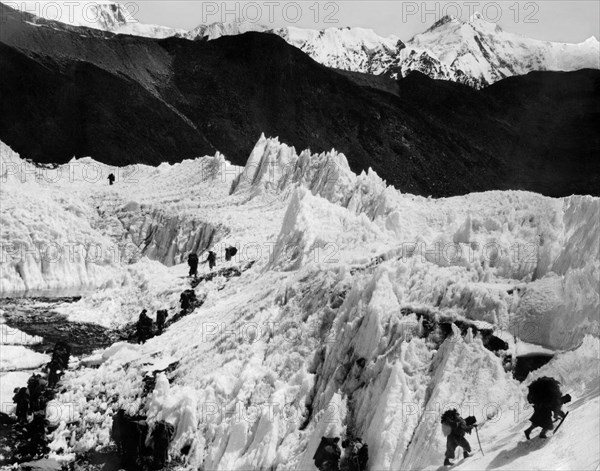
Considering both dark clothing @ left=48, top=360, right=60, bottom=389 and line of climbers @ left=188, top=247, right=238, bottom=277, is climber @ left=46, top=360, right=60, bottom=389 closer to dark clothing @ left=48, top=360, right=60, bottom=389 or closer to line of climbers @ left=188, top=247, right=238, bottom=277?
dark clothing @ left=48, top=360, right=60, bottom=389

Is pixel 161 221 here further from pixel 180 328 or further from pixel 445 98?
pixel 445 98

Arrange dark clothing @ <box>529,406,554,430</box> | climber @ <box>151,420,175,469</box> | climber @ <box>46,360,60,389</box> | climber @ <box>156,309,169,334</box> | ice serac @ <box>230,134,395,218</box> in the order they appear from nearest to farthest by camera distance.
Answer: dark clothing @ <box>529,406,554,430</box> < climber @ <box>151,420,175,469</box> < climber @ <box>46,360,60,389</box> < climber @ <box>156,309,169,334</box> < ice serac @ <box>230,134,395,218</box>

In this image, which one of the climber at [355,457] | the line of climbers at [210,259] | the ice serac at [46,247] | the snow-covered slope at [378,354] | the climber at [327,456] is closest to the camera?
the climber at [327,456]

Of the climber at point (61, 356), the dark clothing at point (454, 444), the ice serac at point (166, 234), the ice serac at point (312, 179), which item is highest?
the ice serac at point (312, 179)

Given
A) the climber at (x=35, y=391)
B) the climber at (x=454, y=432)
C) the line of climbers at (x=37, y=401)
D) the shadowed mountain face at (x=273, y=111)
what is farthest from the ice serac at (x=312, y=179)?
the shadowed mountain face at (x=273, y=111)

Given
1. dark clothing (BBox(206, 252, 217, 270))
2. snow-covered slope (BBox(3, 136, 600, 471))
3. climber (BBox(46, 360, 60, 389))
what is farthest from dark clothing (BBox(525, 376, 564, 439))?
dark clothing (BBox(206, 252, 217, 270))

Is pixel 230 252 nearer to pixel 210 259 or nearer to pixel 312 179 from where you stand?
pixel 210 259

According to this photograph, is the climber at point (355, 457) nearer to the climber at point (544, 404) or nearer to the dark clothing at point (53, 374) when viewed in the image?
the climber at point (544, 404)
